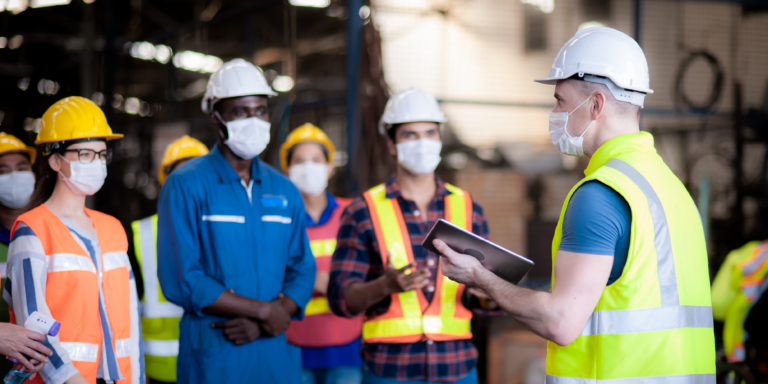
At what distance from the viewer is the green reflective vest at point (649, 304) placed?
1.83 m

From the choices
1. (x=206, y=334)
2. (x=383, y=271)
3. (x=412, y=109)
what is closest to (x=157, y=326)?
(x=206, y=334)

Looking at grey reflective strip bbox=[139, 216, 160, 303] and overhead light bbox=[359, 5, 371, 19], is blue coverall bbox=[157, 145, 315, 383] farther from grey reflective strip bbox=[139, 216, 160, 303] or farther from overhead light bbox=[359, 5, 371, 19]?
overhead light bbox=[359, 5, 371, 19]

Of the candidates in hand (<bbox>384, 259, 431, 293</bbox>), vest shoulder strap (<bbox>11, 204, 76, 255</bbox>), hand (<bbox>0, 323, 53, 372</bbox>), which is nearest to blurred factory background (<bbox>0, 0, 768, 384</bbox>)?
hand (<bbox>384, 259, 431, 293</bbox>)

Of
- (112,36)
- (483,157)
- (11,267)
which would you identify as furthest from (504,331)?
(112,36)

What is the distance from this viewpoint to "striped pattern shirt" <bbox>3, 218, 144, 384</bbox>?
224cm

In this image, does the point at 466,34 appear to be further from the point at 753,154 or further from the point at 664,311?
the point at 664,311

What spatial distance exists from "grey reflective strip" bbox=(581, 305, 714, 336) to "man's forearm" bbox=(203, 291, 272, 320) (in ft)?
4.72

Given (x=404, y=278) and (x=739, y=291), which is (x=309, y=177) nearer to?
(x=404, y=278)

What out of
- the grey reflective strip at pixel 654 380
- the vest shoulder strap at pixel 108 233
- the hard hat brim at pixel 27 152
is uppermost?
the hard hat brim at pixel 27 152

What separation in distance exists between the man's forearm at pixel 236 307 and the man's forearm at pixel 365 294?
389 millimetres

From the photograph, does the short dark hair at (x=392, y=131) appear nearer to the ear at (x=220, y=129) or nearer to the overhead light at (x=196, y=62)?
the ear at (x=220, y=129)

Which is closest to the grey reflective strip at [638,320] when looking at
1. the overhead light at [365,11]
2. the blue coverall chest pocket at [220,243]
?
the blue coverall chest pocket at [220,243]

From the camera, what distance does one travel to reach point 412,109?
328 cm

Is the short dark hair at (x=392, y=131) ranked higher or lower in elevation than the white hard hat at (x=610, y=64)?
lower
